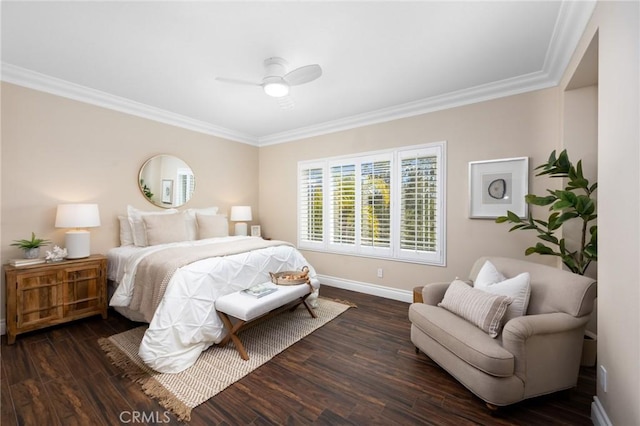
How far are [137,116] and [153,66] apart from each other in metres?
1.34

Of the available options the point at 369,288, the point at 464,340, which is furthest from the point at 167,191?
the point at 464,340

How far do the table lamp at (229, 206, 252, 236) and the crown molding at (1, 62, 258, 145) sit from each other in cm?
137

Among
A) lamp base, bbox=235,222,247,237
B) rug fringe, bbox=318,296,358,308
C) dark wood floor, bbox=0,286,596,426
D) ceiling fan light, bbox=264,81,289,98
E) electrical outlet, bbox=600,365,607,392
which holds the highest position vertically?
ceiling fan light, bbox=264,81,289,98

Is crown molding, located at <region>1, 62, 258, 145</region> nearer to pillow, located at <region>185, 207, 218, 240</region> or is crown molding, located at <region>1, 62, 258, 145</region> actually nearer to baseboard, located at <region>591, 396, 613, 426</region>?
pillow, located at <region>185, 207, 218, 240</region>

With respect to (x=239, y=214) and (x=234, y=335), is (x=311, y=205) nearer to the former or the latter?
(x=239, y=214)

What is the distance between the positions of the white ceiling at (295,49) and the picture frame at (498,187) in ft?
2.71

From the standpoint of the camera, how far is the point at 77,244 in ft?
9.44

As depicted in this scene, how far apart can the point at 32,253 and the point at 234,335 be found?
2334 millimetres

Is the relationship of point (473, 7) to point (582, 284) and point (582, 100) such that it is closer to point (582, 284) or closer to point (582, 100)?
point (582, 100)

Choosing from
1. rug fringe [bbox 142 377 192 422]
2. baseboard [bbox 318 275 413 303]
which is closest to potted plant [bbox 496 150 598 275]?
baseboard [bbox 318 275 413 303]

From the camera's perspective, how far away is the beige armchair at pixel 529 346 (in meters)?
1.60

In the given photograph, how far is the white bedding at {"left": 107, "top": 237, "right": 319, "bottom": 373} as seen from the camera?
82.2 inches

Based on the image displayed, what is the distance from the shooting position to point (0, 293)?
264 cm

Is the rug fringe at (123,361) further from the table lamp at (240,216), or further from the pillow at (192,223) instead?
the table lamp at (240,216)
